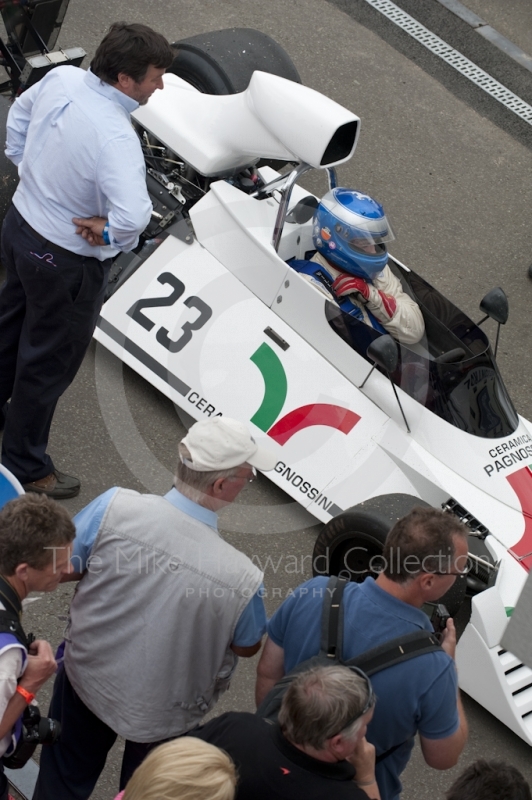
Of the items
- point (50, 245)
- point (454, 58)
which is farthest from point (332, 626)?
point (454, 58)

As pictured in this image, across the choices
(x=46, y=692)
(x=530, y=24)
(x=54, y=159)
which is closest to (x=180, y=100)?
(x=54, y=159)

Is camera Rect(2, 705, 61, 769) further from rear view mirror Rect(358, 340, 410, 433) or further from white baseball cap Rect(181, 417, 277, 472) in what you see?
rear view mirror Rect(358, 340, 410, 433)

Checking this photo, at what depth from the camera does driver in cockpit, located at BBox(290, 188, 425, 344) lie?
15.8 feet

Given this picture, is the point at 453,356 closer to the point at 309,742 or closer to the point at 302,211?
the point at 302,211

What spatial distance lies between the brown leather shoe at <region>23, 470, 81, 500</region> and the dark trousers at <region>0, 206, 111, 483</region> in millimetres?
39

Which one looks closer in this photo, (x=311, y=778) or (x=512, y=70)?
(x=311, y=778)

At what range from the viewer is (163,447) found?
16.4 ft

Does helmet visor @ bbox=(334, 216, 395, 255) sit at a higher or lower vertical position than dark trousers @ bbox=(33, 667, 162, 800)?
higher

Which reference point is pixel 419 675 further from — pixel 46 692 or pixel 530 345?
pixel 530 345

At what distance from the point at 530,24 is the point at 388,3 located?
149 cm

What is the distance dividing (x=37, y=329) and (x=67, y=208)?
1.75 ft

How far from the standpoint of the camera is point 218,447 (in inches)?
108

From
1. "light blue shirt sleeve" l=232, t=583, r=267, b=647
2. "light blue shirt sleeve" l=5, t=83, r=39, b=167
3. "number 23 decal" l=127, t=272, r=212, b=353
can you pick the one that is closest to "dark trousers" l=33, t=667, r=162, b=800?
"light blue shirt sleeve" l=232, t=583, r=267, b=647

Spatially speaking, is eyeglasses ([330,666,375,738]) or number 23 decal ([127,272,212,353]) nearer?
eyeglasses ([330,666,375,738])
